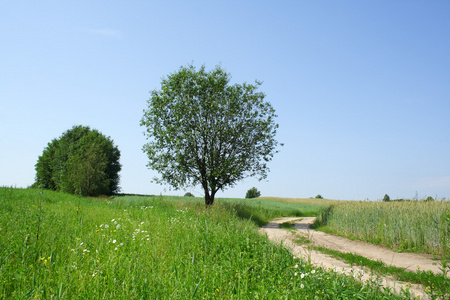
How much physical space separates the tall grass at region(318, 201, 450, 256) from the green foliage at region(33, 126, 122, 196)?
97.6ft

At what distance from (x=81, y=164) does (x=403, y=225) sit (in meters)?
35.0

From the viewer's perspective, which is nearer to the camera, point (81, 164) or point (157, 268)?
point (157, 268)

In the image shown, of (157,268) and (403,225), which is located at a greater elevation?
(403,225)

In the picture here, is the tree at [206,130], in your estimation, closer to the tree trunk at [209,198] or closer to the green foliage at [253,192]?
the tree trunk at [209,198]

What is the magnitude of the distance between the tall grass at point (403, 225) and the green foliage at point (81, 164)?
2976cm

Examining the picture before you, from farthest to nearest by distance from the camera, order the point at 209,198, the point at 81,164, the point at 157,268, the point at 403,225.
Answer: the point at 81,164, the point at 209,198, the point at 403,225, the point at 157,268

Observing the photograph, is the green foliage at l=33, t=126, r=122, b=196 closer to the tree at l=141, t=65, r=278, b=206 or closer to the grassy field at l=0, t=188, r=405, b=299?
the tree at l=141, t=65, r=278, b=206

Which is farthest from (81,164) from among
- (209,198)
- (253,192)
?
(253,192)

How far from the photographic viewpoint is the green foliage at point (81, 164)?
1505 inches

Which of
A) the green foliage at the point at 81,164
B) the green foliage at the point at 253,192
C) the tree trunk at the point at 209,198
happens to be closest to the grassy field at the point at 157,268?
the tree trunk at the point at 209,198

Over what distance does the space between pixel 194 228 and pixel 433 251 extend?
1131 centimetres

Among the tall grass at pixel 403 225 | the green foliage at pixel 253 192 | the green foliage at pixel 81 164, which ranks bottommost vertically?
the tall grass at pixel 403 225

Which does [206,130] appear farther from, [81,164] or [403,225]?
[81,164]

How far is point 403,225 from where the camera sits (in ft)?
49.2
